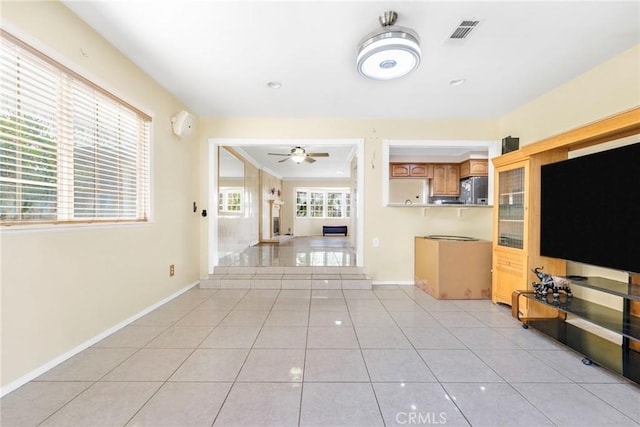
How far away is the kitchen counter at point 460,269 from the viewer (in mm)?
3406

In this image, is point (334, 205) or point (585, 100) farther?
point (334, 205)

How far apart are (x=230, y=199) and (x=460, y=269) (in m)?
4.35

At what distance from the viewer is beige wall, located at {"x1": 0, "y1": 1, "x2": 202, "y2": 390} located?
162 cm

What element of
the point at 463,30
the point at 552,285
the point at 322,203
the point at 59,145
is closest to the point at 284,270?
the point at 59,145

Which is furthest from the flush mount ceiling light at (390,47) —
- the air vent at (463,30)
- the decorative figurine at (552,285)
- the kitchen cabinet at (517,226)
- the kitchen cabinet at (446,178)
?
the kitchen cabinet at (446,178)

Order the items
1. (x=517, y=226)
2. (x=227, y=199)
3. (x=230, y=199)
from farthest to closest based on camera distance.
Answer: (x=230, y=199), (x=227, y=199), (x=517, y=226)

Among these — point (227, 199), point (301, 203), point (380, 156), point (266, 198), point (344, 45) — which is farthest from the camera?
point (301, 203)

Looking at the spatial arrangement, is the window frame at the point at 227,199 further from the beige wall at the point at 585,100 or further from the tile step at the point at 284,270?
the beige wall at the point at 585,100

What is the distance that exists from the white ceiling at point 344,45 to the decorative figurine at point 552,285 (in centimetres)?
200

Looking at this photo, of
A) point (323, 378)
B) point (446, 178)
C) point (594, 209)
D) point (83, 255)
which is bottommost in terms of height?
point (323, 378)

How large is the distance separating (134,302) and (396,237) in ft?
11.0

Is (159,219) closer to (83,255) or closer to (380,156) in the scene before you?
(83,255)

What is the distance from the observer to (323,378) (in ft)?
5.68

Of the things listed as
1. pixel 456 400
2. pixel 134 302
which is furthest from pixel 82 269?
pixel 456 400
